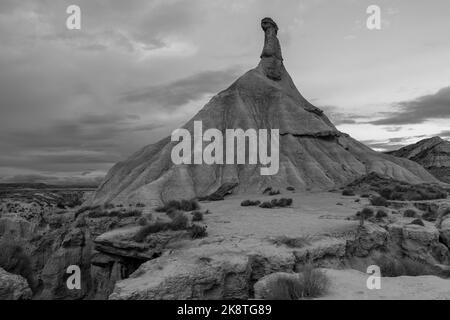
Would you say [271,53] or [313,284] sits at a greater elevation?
[271,53]

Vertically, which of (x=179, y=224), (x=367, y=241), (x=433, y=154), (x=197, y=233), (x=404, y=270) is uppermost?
(x=433, y=154)

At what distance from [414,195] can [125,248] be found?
21.1 meters

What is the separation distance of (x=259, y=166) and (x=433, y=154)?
149 feet

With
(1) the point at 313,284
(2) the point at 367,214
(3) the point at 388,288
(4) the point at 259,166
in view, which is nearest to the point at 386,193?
(2) the point at 367,214

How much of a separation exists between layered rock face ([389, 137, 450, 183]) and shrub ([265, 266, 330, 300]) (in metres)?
63.0

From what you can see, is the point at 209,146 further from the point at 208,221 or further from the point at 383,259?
the point at 383,259

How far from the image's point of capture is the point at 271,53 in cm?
5453

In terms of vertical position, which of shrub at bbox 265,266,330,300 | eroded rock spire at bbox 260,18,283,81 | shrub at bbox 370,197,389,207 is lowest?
shrub at bbox 265,266,330,300

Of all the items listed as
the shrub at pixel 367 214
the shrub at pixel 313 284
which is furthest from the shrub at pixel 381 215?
the shrub at pixel 313 284

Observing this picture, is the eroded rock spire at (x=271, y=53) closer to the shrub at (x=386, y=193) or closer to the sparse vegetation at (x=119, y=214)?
the shrub at (x=386, y=193)

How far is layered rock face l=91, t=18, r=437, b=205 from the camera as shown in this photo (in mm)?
36062

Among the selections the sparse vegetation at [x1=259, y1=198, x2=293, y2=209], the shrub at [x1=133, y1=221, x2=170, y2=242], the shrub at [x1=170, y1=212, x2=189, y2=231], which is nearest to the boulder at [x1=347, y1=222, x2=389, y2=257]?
the shrub at [x1=170, y1=212, x2=189, y2=231]

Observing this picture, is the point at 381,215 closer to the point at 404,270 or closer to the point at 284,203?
the point at 404,270

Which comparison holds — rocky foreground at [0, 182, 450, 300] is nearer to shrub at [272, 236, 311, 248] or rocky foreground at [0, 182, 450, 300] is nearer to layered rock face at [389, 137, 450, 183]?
shrub at [272, 236, 311, 248]
